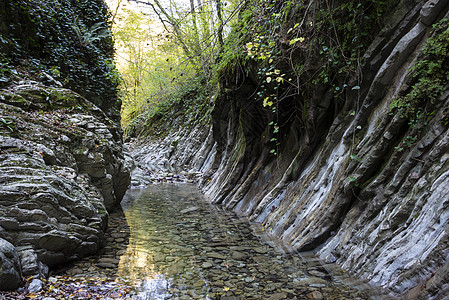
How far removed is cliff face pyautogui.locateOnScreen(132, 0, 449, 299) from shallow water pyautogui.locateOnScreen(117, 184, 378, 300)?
456 mm

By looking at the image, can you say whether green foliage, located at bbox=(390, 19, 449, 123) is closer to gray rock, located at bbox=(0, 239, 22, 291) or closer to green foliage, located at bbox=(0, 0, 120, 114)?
gray rock, located at bbox=(0, 239, 22, 291)

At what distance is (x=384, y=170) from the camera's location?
3.96 m

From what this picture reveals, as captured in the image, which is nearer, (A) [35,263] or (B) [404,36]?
(A) [35,263]

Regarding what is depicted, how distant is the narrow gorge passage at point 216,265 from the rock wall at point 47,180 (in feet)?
3.16

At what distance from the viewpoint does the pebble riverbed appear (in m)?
3.72

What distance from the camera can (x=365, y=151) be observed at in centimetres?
437

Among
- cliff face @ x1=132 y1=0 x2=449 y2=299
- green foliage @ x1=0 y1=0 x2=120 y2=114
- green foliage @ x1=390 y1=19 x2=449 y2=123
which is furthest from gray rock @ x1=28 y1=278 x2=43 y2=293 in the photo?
green foliage @ x1=0 y1=0 x2=120 y2=114

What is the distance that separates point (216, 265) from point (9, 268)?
9.23 feet

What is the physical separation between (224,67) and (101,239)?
640cm

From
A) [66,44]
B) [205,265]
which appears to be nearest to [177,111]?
[66,44]

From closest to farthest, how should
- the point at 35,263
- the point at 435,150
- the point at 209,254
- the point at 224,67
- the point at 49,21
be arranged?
the point at 435,150 < the point at 35,263 < the point at 209,254 < the point at 224,67 < the point at 49,21

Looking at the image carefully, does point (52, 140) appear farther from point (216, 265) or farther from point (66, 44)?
point (66, 44)

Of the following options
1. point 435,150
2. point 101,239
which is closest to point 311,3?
point 435,150

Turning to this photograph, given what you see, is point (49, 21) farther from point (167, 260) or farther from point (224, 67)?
point (167, 260)
